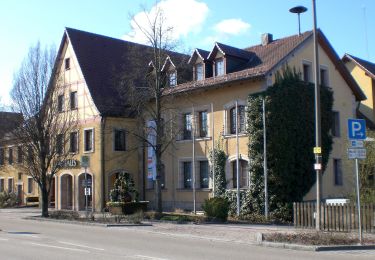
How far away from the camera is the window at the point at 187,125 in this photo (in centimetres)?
3312

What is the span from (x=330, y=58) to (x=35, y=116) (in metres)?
17.9

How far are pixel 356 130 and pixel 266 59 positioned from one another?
15355mm

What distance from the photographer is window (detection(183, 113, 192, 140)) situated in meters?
33.1

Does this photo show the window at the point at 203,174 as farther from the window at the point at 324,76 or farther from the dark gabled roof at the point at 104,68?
the window at the point at 324,76

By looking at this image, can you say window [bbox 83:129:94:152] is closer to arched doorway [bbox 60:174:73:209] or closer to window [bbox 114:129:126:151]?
window [bbox 114:129:126:151]

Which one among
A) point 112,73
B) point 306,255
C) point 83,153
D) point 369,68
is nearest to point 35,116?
point 83,153

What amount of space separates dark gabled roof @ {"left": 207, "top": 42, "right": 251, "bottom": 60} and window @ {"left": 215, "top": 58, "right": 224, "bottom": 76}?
0.43 metres

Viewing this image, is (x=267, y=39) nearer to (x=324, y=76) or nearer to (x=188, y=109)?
(x=324, y=76)

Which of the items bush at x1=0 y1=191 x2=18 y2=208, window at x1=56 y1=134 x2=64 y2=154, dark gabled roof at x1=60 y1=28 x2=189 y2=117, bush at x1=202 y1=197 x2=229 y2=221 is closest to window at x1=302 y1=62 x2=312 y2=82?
bush at x1=202 y1=197 x2=229 y2=221

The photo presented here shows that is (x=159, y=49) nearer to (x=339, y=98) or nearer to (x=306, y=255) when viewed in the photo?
(x=339, y=98)

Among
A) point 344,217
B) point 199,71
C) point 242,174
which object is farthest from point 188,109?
point 344,217

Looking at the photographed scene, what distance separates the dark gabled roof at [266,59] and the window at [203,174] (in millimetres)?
4579

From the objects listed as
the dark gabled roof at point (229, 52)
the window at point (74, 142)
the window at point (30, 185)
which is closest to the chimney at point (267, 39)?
the dark gabled roof at point (229, 52)

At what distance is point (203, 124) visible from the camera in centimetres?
3244
